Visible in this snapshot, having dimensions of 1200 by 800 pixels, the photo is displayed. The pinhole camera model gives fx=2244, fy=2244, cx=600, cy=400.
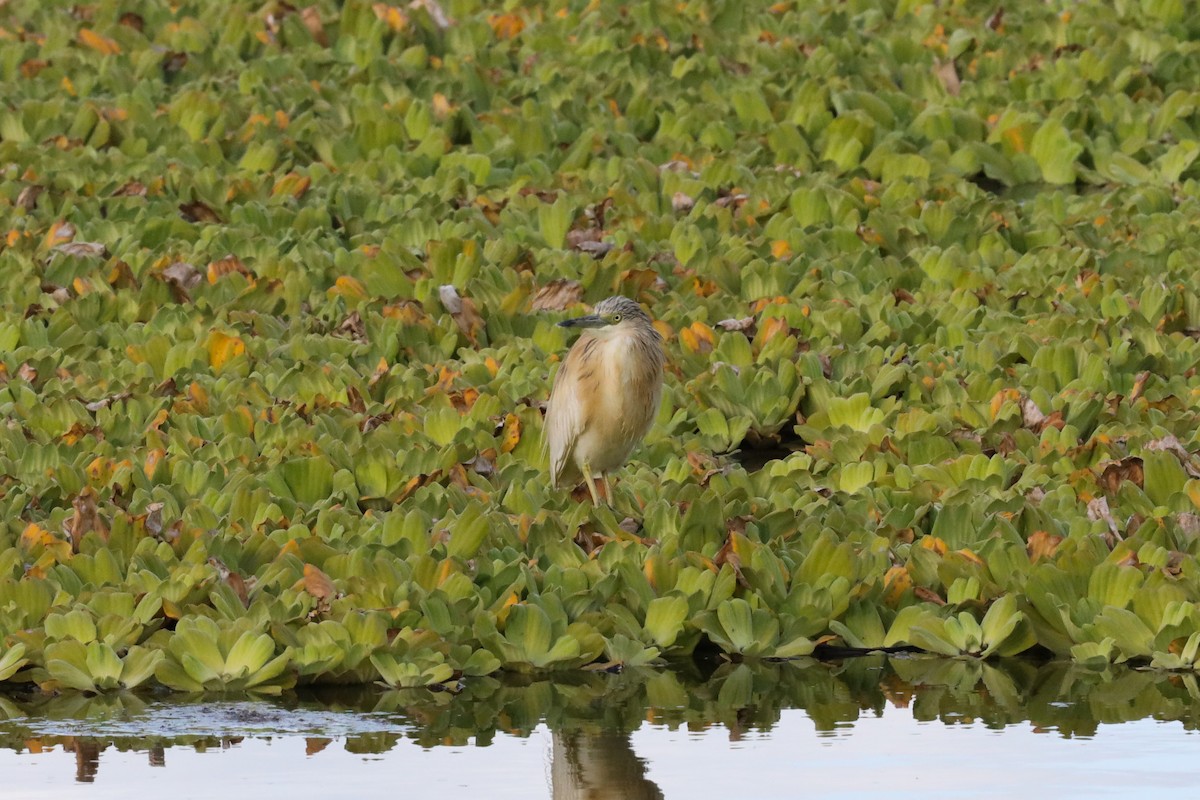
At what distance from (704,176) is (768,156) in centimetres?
69

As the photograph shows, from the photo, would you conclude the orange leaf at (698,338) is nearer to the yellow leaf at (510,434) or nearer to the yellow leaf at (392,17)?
the yellow leaf at (510,434)

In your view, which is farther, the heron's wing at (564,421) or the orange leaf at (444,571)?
the heron's wing at (564,421)

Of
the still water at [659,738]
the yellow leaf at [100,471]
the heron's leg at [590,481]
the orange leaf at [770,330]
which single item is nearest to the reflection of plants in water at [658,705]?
the still water at [659,738]

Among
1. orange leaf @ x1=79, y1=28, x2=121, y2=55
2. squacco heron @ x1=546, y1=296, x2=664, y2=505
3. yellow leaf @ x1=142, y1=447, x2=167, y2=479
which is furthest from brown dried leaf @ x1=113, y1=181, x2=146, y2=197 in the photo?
squacco heron @ x1=546, y1=296, x2=664, y2=505

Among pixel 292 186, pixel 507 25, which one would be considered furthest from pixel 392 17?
pixel 292 186

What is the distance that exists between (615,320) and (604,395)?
0.39 metres

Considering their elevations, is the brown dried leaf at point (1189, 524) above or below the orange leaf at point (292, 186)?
below

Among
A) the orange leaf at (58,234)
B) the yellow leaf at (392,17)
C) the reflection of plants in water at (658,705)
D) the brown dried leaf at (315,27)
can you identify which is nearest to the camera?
the reflection of plants in water at (658,705)

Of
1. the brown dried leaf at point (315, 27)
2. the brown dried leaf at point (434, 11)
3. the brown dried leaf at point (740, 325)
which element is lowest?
the brown dried leaf at point (740, 325)

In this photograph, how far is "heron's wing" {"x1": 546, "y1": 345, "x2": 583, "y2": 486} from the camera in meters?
8.22

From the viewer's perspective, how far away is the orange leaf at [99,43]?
1435 cm

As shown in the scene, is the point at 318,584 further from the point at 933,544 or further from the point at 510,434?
the point at 933,544

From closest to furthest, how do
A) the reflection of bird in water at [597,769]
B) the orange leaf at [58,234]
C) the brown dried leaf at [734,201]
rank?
the reflection of bird in water at [597,769]
the orange leaf at [58,234]
the brown dried leaf at [734,201]

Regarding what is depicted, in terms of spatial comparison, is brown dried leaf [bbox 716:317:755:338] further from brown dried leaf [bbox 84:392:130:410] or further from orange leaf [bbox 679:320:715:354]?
brown dried leaf [bbox 84:392:130:410]
